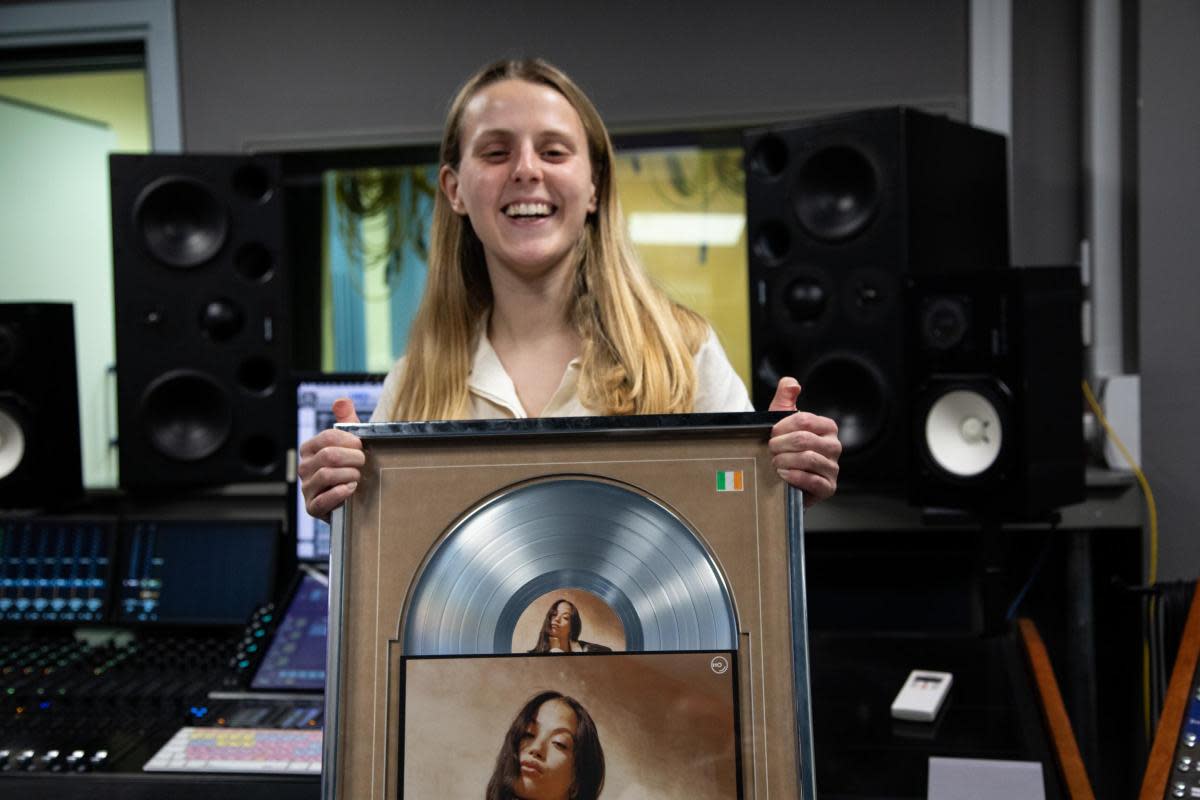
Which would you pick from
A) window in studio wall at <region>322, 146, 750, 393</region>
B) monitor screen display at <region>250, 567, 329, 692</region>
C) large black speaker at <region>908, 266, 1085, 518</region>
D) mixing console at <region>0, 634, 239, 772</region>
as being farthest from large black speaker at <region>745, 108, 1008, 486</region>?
mixing console at <region>0, 634, 239, 772</region>

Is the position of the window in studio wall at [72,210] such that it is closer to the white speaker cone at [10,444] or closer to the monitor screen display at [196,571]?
the white speaker cone at [10,444]

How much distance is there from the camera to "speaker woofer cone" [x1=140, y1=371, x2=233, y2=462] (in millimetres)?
2320

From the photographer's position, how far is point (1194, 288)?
7.54ft

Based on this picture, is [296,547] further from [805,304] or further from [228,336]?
[805,304]

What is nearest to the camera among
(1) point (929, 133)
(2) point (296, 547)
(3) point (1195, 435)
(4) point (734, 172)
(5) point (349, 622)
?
(5) point (349, 622)

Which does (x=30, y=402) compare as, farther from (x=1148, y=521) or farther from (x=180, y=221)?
(x=1148, y=521)

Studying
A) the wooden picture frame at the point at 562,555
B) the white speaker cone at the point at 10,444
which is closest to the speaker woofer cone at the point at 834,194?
the wooden picture frame at the point at 562,555

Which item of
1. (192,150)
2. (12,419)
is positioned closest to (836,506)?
(12,419)

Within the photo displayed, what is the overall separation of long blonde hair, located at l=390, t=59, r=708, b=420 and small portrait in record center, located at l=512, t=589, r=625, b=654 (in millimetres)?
292

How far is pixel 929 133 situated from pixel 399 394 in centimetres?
138

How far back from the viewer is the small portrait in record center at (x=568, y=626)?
3.27 ft

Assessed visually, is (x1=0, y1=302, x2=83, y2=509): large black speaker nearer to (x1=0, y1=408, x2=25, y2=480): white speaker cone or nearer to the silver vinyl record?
(x1=0, y1=408, x2=25, y2=480): white speaker cone

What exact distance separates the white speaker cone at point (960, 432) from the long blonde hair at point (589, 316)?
2.71 feet

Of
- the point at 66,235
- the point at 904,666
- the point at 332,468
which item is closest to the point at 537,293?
the point at 332,468
